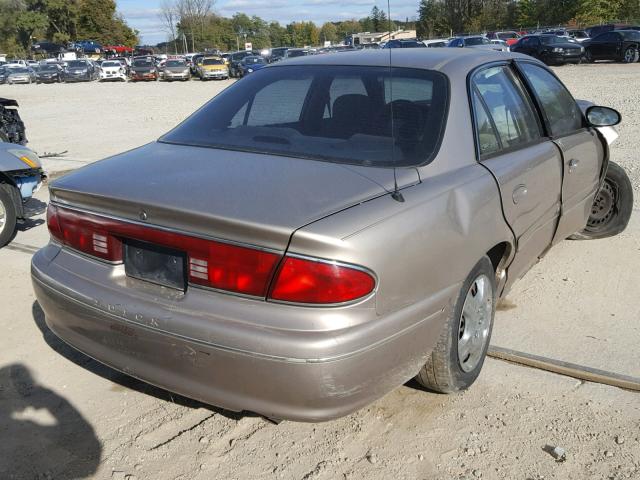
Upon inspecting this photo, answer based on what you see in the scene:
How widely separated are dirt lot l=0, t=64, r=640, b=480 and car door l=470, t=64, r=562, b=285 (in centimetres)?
60

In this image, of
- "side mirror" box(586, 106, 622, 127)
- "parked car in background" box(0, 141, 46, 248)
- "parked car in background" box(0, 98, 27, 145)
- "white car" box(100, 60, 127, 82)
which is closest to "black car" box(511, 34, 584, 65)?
"parked car in background" box(0, 98, 27, 145)

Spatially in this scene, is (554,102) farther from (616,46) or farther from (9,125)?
(616,46)

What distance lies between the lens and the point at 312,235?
2.36m

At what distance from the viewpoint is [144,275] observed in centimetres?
273

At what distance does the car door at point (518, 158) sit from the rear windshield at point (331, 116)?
0.32m

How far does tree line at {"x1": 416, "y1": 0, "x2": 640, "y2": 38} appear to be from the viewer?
205 ft

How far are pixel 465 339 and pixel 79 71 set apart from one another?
46672 mm

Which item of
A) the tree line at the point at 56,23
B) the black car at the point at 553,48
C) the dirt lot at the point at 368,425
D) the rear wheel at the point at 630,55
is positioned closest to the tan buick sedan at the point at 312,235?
the dirt lot at the point at 368,425

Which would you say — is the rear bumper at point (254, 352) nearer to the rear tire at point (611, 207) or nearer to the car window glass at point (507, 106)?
the car window glass at point (507, 106)

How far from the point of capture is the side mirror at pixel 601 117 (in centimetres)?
464

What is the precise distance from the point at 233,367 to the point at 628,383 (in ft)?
6.83

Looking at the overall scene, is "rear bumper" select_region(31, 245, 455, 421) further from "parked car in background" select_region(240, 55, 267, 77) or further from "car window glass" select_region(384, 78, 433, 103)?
"parked car in background" select_region(240, 55, 267, 77)

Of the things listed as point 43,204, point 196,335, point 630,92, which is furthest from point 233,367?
point 630,92

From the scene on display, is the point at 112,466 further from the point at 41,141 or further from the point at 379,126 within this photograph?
the point at 41,141
